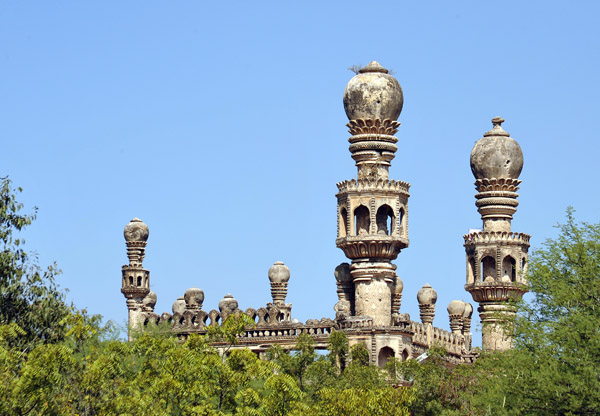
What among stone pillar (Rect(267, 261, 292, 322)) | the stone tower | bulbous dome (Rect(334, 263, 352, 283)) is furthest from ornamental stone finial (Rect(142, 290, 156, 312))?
bulbous dome (Rect(334, 263, 352, 283))

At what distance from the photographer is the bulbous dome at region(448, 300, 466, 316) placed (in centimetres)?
8750

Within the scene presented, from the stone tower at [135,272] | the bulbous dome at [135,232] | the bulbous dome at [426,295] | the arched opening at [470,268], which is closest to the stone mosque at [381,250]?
the arched opening at [470,268]

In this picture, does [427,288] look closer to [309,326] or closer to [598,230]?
[309,326]

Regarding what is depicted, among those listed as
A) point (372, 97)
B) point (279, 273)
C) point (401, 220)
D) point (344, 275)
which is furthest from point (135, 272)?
point (372, 97)

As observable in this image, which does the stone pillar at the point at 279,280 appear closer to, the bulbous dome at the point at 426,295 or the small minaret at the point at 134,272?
the small minaret at the point at 134,272

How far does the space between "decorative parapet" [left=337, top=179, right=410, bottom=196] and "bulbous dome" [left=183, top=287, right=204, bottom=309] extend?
442 inches

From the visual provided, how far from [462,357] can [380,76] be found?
1452 centimetres

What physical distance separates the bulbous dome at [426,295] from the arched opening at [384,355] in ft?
54.6

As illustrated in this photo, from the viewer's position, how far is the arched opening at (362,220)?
69.4 m

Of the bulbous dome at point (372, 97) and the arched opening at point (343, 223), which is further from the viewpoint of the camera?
the bulbous dome at point (372, 97)

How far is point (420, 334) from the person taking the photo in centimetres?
7344

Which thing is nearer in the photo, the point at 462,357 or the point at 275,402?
the point at 275,402

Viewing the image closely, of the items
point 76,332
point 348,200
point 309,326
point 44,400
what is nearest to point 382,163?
point 348,200

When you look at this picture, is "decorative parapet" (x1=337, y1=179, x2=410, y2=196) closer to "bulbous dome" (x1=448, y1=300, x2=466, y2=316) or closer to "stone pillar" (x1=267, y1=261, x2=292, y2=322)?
"stone pillar" (x1=267, y1=261, x2=292, y2=322)
